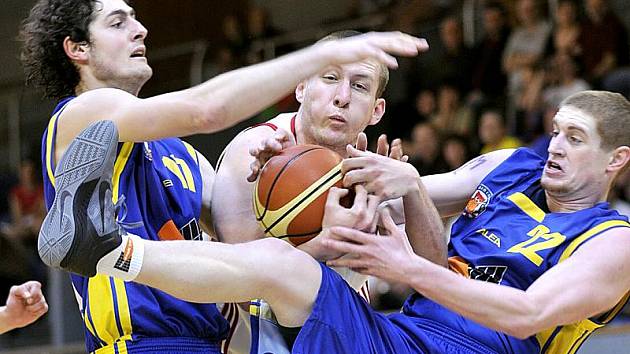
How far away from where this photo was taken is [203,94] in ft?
12.0

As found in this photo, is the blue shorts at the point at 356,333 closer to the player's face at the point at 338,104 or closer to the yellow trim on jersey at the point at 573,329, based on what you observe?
the yellow trim on jersey at the point at 573,329

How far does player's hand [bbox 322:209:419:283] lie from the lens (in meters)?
3.64

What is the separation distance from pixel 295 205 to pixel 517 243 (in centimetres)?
96

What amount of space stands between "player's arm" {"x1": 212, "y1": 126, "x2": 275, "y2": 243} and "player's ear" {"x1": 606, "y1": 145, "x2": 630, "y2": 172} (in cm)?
137

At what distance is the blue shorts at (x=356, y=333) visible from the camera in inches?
144

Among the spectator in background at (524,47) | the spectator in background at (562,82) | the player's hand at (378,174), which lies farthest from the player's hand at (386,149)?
the spectator in background at (524,47)

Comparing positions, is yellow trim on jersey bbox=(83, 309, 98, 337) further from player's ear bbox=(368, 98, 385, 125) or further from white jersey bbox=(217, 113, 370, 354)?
player's ear bbox=(368, 98, 385, 125)

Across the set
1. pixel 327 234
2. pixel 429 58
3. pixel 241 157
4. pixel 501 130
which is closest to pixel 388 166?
pixel 327 234

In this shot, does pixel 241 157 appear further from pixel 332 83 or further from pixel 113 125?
pixel 113 125

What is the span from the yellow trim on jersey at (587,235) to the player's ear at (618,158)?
0.33m

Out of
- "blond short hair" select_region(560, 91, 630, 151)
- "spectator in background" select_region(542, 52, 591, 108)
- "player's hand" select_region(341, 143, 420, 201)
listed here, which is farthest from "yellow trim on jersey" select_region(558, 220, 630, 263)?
"spectator in background" select_region(542, 52, 591, 108)

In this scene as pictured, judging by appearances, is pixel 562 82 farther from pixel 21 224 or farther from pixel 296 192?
pixel 21 224

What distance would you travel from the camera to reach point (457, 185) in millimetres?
4566

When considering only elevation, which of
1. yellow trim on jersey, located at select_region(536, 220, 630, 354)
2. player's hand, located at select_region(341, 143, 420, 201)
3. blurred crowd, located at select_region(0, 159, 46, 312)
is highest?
player's hand, located at select_region(341, 143, 420, 201)
